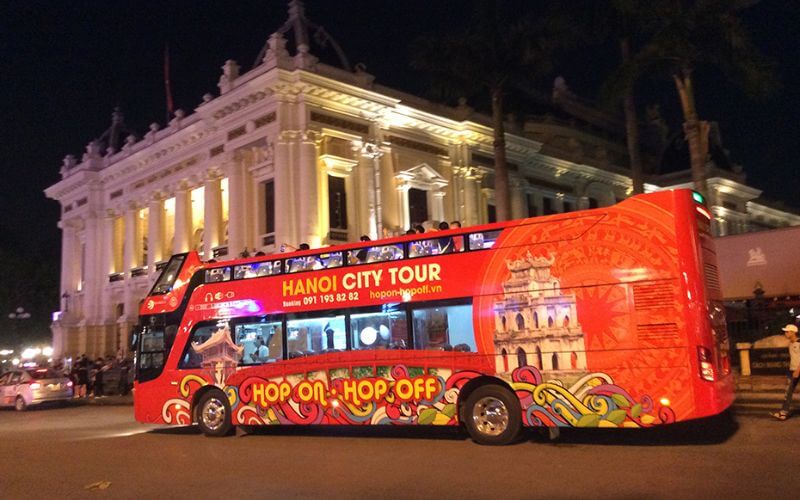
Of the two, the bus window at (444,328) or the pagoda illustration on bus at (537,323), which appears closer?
the pagoda illustration on bus at (537,323)

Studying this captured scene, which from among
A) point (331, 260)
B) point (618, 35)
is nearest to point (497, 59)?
point (618, 35)

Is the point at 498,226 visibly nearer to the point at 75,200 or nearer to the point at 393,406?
the point at 393,406

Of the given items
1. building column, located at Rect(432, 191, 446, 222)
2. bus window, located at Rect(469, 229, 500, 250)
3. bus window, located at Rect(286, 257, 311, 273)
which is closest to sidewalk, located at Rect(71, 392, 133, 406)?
bus window, located at Rect(286, 257, 311, 273)

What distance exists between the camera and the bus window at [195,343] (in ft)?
42.7

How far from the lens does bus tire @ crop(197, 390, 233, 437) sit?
12875 mm

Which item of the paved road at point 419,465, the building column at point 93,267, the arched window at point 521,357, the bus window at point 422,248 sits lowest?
the paved road at point 419,465

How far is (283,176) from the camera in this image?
25312 mm

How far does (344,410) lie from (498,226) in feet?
13.9

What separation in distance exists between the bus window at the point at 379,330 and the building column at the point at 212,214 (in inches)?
754

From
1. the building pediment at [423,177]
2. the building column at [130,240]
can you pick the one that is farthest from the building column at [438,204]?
the building column at [130,240]

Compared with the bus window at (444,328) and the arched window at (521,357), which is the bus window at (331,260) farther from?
the arched window at (521,357)

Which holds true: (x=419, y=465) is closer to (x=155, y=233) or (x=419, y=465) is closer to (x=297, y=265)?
(x=297, y=265)

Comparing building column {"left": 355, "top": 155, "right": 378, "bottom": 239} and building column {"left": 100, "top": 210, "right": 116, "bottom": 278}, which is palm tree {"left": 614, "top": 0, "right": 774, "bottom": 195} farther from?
building column {"left": 100, "top": 210, "right": 116, "bottom": 278}

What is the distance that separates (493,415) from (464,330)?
139cm
